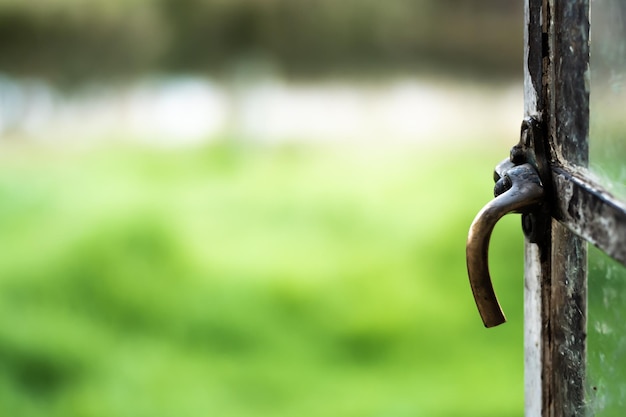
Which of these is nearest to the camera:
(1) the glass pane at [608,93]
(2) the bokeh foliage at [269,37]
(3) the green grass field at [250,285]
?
(1) the glass pane at [608,93]

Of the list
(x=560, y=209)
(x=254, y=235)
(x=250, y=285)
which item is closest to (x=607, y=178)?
(x=560, y=209)

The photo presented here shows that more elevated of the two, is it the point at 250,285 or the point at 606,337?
the point at 250,285

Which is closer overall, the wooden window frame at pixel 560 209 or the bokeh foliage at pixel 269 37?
the wooden window frame at pixel 560 209

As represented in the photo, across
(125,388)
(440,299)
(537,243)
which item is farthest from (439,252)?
(537,243)

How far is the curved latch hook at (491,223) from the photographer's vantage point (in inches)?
15.6

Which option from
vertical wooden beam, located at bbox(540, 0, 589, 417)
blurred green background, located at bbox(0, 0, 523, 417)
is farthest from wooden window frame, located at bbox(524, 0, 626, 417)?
blurred green background, located at bbox(0, 0, 523, 417)

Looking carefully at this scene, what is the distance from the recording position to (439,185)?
229cm

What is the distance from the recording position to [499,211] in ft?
1.30

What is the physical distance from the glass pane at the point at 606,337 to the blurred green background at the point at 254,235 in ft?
4.77

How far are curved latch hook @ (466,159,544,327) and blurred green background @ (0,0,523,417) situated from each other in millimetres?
1461

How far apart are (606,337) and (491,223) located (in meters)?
0.09

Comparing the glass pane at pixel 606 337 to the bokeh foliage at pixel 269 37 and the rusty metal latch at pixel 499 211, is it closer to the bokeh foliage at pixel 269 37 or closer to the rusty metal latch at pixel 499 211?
the rusty metal latch at pixel 499 211

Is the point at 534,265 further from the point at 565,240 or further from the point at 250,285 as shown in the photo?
the point at 250,285

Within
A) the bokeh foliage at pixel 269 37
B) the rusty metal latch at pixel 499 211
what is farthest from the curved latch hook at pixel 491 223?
the bokeh foliage at pixel 269 37
